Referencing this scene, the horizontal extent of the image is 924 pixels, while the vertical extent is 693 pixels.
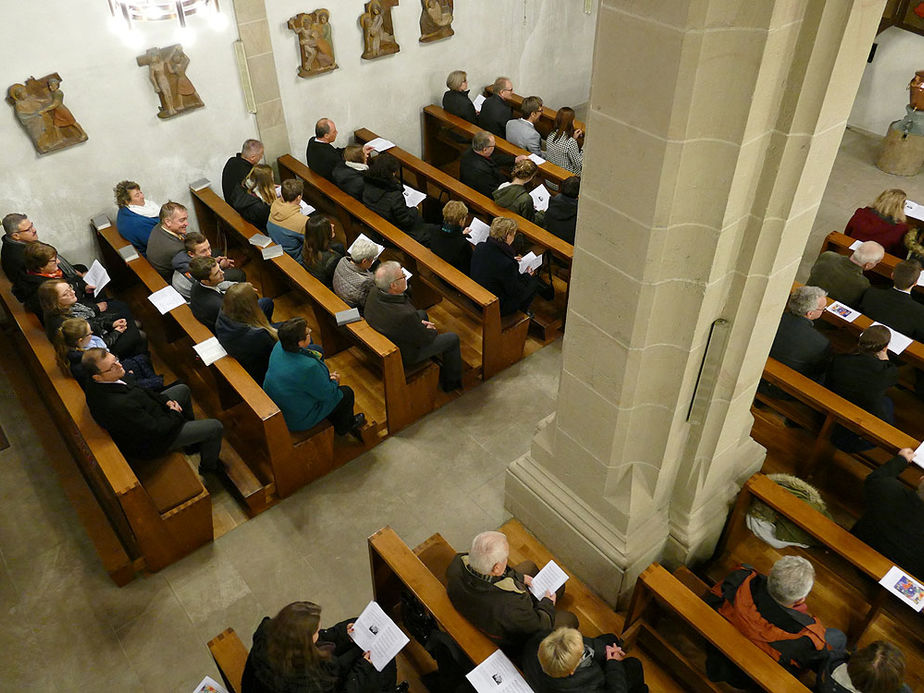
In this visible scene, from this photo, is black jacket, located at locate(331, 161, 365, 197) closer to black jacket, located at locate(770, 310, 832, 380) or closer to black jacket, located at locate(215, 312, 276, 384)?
black jacket, located at locate(215, 312, 276, 384)

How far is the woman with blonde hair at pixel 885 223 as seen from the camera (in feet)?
20.5

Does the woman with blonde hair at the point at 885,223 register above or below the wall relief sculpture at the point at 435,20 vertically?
below

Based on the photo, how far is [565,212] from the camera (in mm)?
6488

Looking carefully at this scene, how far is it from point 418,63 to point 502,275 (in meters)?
3.58


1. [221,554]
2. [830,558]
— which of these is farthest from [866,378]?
[221,554]

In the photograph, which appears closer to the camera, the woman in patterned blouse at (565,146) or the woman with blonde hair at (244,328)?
Result: the woman with blonde hair at (244,328)

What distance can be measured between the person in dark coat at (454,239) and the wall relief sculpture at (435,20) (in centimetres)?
287

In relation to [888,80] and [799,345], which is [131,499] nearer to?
[799,345]

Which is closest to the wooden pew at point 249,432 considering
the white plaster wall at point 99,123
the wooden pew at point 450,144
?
the white plaster wall at point 99,123

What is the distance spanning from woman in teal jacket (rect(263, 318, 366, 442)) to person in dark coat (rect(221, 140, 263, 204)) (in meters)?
2.56

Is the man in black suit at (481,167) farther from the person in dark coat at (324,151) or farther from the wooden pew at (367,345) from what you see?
the wooden pew at (367,345)

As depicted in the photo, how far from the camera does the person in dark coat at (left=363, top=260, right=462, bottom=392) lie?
17.2ft

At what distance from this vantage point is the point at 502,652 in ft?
11.1

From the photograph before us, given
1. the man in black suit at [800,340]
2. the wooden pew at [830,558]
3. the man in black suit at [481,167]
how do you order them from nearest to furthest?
the wooden pew at [830,558] → the man in black suit at [800,340] → the man in black suit at [481,167]
